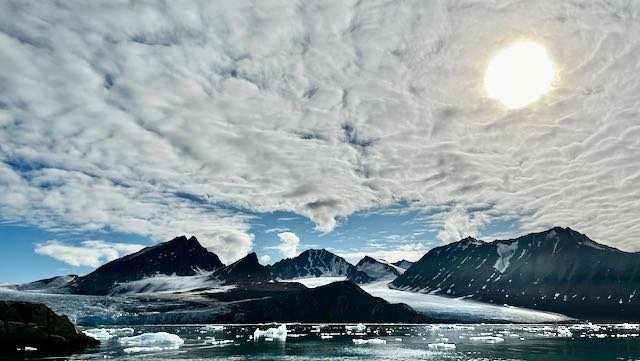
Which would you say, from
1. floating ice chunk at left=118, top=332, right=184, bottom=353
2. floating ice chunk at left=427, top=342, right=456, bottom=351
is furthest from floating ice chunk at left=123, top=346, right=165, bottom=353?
floating ice chunk at left=427, top=342, right=456, bottom=351

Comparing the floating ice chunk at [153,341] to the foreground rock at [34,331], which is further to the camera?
the floating ice chunk at [153,341]


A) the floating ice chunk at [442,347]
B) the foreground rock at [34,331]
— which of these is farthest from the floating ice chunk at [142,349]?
the floating ice chunk at [442,347]

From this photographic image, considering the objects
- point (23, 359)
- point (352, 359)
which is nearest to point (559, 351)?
point (352, 359)

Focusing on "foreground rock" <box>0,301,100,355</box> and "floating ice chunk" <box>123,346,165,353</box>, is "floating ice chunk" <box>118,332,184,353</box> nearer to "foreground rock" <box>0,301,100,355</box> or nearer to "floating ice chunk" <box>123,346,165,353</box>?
"floating ice chunk" <box>123,346,165,353</box>

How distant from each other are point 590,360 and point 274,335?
7768 cm

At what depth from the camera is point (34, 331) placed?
3086 inches

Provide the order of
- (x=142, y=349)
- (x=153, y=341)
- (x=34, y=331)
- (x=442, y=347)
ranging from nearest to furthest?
(x=34, y=331) < (x=142, y=349) < (x=442, y=347) < (x=153, y=341)

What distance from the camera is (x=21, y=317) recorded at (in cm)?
7956

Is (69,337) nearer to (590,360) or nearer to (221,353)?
(221,353)

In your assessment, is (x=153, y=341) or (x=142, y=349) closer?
(x=142, y=349)

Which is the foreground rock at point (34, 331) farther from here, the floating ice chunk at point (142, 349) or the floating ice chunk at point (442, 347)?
the floating ice chunk at point (442, 347)

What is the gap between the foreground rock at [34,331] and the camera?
76.1m

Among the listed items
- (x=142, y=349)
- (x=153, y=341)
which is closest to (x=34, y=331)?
(x=142, y=349)

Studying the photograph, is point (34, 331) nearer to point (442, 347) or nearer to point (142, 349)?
point (142, 349)
